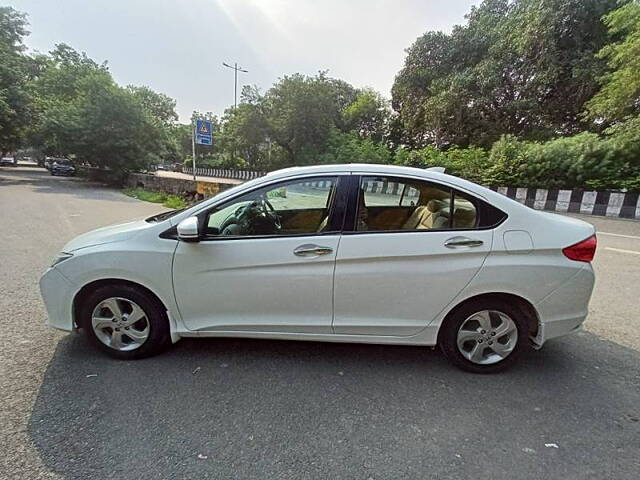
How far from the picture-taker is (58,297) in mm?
2672

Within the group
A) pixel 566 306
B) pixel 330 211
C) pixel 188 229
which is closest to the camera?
pixel 188 229

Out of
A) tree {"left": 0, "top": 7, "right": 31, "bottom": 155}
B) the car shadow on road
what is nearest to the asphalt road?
the car shadow on road

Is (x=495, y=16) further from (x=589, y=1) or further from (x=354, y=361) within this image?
(x=354, y=361)

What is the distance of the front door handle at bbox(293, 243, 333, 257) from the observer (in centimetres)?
248

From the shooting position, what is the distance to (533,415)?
87.3 inches

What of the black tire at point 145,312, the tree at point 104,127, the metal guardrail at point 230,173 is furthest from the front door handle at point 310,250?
the metal guardrail at point 230,173

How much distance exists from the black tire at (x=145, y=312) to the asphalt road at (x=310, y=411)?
9 cm

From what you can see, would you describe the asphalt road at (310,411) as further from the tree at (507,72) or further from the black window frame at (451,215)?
the tree at (507,72)

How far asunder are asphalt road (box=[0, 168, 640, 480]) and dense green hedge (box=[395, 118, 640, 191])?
32.4 feet

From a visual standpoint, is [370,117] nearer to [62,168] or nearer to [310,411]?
[62,168]

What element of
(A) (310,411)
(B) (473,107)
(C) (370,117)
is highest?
(C) (370,117)

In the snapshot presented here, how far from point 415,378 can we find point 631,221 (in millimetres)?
10963

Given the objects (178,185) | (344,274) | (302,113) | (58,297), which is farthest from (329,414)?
(302,113)

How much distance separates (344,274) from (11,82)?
999 inches
